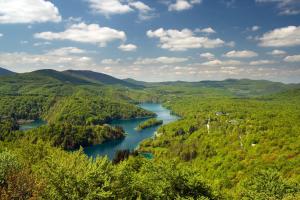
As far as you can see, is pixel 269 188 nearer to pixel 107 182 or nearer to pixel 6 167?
pixel 107 182

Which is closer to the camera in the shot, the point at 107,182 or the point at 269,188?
the point at 107,182

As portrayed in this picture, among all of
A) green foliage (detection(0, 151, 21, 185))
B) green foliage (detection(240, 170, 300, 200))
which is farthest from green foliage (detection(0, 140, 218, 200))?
green foliage (detection(240, 170, 300, 200))

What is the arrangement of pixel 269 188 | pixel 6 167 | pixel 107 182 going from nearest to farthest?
pixel 107 182 → pixel 6 167 → pixel 269 188

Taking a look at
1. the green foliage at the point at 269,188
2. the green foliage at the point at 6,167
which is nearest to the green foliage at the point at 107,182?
the green foliage at the point at 6,167

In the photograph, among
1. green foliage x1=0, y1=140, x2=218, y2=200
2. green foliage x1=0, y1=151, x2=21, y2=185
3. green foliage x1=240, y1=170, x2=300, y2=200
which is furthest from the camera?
green foliage x1=240, y1=170, x2=300, y2=200

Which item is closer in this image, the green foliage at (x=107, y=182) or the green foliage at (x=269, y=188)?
the green foliage at (x=107, y=182)

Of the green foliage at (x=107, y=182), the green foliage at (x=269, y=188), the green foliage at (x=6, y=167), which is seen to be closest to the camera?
the green foliage at (x=107, y=182)

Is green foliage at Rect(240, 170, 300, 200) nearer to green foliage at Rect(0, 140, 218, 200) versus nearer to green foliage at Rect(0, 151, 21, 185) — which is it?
green foliage at Rect(0, 140, 218, 200)

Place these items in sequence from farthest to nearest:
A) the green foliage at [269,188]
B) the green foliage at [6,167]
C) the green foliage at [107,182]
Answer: the green foliage at [269,188]
the green foliage at [6,167]
the green foliage at [107,182]

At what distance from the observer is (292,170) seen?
120125 millimetres

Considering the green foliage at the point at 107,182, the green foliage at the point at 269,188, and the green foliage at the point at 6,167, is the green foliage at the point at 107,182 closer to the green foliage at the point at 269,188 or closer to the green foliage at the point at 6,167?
the green foliage at the point at 6,167

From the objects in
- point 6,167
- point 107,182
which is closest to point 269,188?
→ point 107,182

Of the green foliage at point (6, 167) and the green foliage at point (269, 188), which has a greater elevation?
the green foliage at point (6, 167)

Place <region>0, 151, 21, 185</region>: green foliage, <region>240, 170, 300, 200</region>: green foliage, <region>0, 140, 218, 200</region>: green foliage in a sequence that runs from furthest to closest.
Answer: <region>240, 170, 300, 200</region>: green foliage
<region>0, 151, 21, 185</region>: green foliage
<region>0, 140, 218, 200</region>: green foliage
